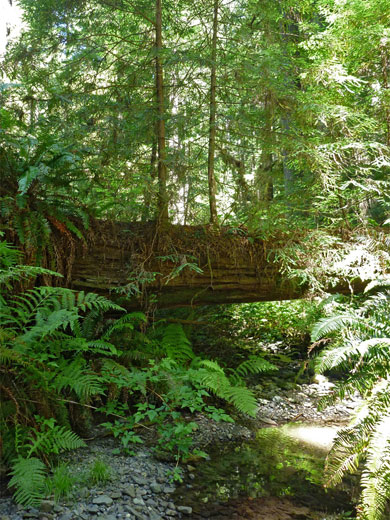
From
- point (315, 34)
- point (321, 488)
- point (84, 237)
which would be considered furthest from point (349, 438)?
point (315, 34)

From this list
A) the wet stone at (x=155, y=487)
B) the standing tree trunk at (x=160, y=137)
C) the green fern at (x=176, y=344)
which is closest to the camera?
the wet stone at (x=155, y=487)

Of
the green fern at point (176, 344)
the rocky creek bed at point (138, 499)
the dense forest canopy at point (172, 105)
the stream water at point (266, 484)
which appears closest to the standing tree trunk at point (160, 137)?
the dense forest canopy at point (172, 105)

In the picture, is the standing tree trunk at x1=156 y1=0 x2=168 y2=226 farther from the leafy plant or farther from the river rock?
the river rock

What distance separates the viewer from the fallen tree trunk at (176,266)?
4750mm

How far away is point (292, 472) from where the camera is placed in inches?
140

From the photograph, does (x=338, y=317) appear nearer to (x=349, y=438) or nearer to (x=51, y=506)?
(x=349, y=438)

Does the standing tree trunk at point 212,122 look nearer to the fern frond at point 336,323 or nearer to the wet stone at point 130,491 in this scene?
the fern frond at point 336,323

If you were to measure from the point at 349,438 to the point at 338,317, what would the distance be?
1.06m

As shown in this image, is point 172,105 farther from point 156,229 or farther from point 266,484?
point 266,484

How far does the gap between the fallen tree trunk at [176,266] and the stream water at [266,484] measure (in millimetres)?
1954

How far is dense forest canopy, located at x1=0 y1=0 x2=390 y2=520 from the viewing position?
11.6 ft

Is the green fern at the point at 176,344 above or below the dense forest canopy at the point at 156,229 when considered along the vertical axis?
below

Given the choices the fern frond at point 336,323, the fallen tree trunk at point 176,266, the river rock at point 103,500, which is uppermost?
the fallen tree trunk at point 176,266

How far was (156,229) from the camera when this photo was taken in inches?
200
